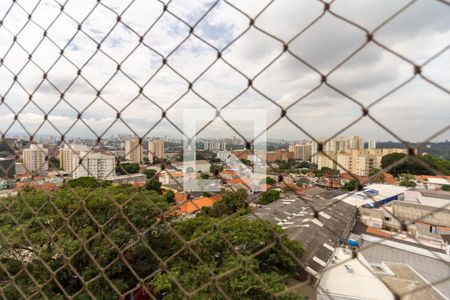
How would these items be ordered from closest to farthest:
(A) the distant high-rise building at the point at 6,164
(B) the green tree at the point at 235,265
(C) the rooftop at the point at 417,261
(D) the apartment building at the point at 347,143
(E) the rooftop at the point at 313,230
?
(D) the apartment building at the point at 347,143
(A) the distant high-rise building at the point at 6,164
(B) the green tree at the point at 235,265
(C) the rooftop at the point at 417,261
(E) the rooftop at the point at 313,230

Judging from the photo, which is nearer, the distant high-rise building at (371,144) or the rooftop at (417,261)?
the distant high-rise building at (371,144)

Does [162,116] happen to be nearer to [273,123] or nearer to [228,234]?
[273,123]

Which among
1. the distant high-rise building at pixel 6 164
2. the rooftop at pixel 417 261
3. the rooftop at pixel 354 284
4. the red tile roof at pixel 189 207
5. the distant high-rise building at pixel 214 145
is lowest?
the rooftop at pixel 417 261

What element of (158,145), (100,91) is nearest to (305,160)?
(158,145)

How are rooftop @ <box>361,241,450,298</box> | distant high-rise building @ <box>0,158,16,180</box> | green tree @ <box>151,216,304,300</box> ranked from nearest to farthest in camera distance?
distant high-rise building @ <box>0,158,16,180</box> → green tree @ <box>151,216,304,300</box> → rooftop @ <box>361,241,450,298</box>

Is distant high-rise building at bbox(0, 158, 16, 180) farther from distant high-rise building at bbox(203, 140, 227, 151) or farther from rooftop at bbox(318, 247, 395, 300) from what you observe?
rooftop at bbox(318, 247, 395, 300)

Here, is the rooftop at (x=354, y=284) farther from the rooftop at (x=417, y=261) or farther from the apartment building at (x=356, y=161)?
the apartment building at (x=356, y=161)

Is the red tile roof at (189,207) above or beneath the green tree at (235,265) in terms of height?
above

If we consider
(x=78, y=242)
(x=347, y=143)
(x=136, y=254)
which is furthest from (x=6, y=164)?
(x=136, y=254)

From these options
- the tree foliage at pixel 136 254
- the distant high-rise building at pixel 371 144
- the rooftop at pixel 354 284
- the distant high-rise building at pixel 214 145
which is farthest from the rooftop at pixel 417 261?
the distant high-rise building at pixel 214 145

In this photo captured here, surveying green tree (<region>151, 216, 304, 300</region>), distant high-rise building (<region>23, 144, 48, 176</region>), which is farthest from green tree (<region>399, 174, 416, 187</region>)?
distant high-rise building (<region>23, 144, 48, 176</region>)

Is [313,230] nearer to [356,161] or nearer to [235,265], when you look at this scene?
[235,265]
